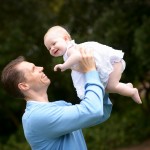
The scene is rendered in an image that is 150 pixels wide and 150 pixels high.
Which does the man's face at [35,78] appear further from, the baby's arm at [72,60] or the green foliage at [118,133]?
the green foliage at [118,133]

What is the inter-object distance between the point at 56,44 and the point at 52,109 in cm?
37

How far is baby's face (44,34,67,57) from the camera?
7.75ft

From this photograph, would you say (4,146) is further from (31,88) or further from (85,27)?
Answer: (31,88)

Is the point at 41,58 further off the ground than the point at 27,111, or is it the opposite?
the point at 27,111

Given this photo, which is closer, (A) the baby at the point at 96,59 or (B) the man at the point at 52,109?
(B) the man at the point at 52,109

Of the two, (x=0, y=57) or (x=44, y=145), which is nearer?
(x=44, y=145)

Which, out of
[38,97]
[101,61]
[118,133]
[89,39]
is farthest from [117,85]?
[118,133]

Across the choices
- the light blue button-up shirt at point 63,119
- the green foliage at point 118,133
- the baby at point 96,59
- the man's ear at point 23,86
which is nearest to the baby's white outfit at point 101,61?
the baby at point 96,59

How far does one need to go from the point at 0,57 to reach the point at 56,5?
3.56 metres

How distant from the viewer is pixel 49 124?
88.3 inches

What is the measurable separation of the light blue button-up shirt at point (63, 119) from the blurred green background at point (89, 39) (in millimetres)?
5639

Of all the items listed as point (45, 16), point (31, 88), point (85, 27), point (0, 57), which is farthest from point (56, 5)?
point (31, 88)

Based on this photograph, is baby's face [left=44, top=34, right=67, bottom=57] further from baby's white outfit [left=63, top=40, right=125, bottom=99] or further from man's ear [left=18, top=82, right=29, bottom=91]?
man's ear [left=18, top=82, right=29, bottom=91]

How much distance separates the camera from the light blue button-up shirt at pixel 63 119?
7.13ft
